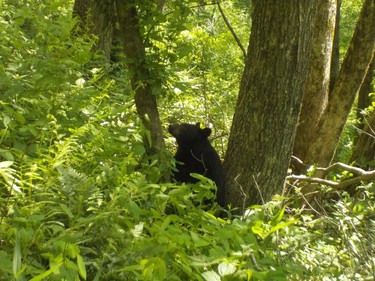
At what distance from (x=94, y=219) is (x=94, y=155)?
3.13 ft

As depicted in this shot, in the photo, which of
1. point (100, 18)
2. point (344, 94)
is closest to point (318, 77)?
point (344, 94)

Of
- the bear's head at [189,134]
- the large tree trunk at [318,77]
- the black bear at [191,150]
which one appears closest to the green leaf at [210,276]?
the black bear at [191,150]

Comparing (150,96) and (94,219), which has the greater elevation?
(150,96)

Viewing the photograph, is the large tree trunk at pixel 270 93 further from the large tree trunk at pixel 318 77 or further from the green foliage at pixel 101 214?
the large tree trunk at pixel 318 77

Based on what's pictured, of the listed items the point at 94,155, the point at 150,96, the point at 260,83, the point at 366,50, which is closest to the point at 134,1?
the point at 150,96

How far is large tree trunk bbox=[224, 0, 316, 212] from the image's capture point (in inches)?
173

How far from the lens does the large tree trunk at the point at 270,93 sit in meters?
4.39

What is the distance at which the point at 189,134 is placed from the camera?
18.8 feet

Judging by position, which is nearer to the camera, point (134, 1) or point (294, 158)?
point (134, 1)

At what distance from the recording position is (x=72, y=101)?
3.35 metres

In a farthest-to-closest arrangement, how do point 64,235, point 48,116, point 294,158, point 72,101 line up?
point 294,158 → point 72,101 → point 48,116 → point 64,235

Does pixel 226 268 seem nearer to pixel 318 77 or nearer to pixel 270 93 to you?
pixel 270 93

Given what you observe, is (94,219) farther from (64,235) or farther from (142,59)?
(142,59)

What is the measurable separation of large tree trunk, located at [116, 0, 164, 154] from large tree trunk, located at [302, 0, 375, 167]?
2547 millimetres
